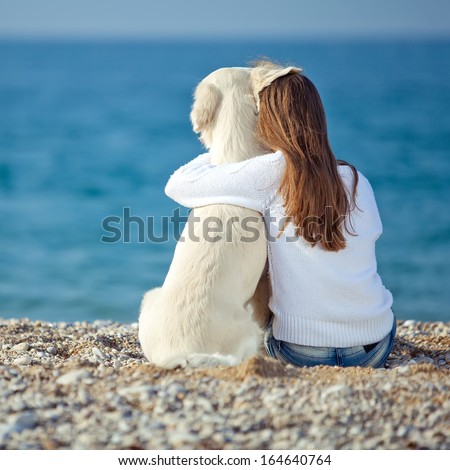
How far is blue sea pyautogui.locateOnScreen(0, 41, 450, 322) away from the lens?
39.9 feet

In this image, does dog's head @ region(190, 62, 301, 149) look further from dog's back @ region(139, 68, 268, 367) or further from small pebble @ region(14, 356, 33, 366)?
small pebble @ region(14, 356, 33, 366)

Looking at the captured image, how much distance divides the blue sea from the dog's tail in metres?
1.83

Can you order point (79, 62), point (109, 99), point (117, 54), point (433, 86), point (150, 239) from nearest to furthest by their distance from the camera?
point (150, 239), point (109, 99), point (433, 86), point (79, 62), point (117, 54)

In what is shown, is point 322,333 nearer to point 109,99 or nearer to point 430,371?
point 430,371

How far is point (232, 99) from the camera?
4.35 meters

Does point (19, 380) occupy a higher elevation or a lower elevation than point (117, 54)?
lower

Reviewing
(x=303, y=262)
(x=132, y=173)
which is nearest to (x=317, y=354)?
(x=303, y=262)

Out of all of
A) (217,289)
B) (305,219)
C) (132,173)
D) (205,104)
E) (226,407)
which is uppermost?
(132,173)

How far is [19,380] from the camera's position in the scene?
376 centimetres

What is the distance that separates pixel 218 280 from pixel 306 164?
0.80m

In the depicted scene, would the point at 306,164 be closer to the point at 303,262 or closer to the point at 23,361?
the point at 303,262

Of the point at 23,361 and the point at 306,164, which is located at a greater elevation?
the point at 306,164

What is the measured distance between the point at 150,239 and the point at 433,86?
2815 cm

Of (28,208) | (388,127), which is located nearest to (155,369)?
(28,208)
